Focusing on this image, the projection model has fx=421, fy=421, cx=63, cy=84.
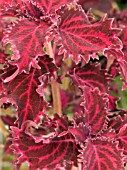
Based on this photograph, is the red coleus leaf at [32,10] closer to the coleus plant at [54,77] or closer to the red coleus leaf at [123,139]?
the coleus plant at [54,77]

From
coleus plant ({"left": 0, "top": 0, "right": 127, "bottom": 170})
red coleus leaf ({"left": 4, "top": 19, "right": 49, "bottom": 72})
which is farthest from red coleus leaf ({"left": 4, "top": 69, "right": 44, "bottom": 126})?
red coleus leaf ({"left": 4, "top": 19, "right": 49, "bottom": 72})

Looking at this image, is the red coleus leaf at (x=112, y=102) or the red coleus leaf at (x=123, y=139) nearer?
the red coleus leaf at (x=123, y=139)

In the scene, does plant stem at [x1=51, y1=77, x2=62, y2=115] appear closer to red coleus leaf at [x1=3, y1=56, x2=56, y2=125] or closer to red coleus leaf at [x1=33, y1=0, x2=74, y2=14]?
red coleus leaf at [x1=3, y1=56, x2=56, y2=125]

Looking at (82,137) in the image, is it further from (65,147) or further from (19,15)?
(19,15)

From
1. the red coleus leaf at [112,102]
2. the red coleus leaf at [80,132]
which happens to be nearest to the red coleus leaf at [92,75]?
the red coleus leaf at [112,102]

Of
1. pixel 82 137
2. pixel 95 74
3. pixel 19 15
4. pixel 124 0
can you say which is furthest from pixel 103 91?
pixel 124 0

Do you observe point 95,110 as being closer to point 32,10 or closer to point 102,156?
point 102,156

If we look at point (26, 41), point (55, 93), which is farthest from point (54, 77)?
point (26, 41)
